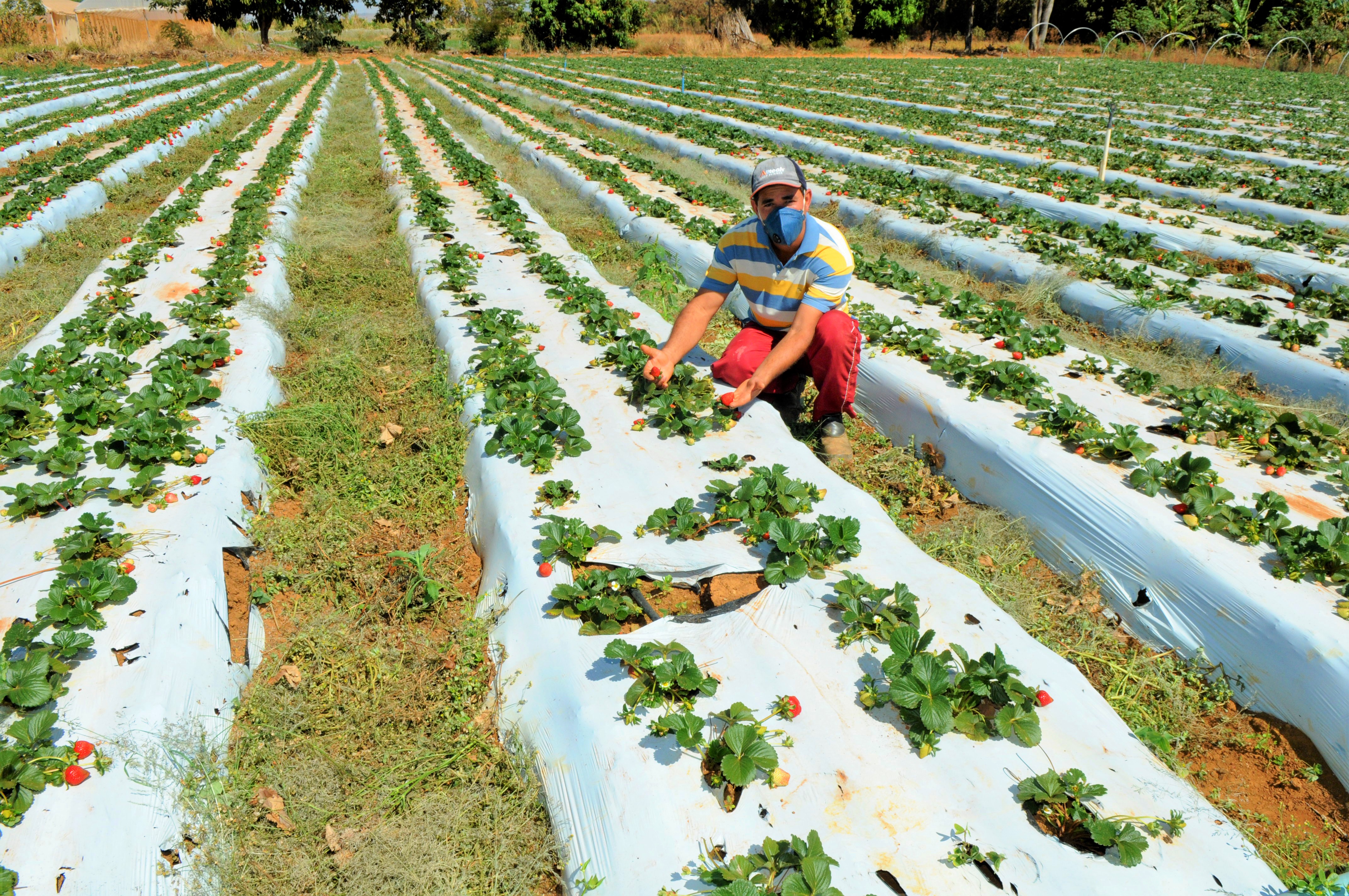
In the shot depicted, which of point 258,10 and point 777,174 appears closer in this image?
point 777,174

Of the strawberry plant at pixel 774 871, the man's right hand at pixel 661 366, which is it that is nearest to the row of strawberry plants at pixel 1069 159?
the man's right hand at pixel 661 366

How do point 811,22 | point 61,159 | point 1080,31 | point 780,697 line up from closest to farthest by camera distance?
point 780,697 < point 61,159 < point 1080,31 < point 811,22

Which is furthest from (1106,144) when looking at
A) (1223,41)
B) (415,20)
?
(415,20)

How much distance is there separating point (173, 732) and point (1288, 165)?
14205mm

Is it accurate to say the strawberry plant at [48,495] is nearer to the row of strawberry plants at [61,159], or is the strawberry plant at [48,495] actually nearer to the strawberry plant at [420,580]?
the strawberry plant at [420,580]

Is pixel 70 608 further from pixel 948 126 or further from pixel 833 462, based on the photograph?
pixel 948 126

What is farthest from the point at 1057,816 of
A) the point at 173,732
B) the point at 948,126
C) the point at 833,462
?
the point at 948,126

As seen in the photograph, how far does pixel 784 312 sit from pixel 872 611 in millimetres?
1996

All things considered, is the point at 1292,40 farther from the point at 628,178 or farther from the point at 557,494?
the point at 557,494

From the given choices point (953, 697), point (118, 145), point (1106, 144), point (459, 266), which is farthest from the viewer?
point (118, 145)

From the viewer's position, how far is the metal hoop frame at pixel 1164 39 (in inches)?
966

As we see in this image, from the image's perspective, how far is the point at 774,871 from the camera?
6.27ft

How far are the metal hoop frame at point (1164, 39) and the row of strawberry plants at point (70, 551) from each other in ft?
93.3

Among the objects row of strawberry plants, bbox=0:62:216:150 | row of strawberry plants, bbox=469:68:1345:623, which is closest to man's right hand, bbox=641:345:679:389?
row of strawberry plants, bbox=469:68:1345:623
